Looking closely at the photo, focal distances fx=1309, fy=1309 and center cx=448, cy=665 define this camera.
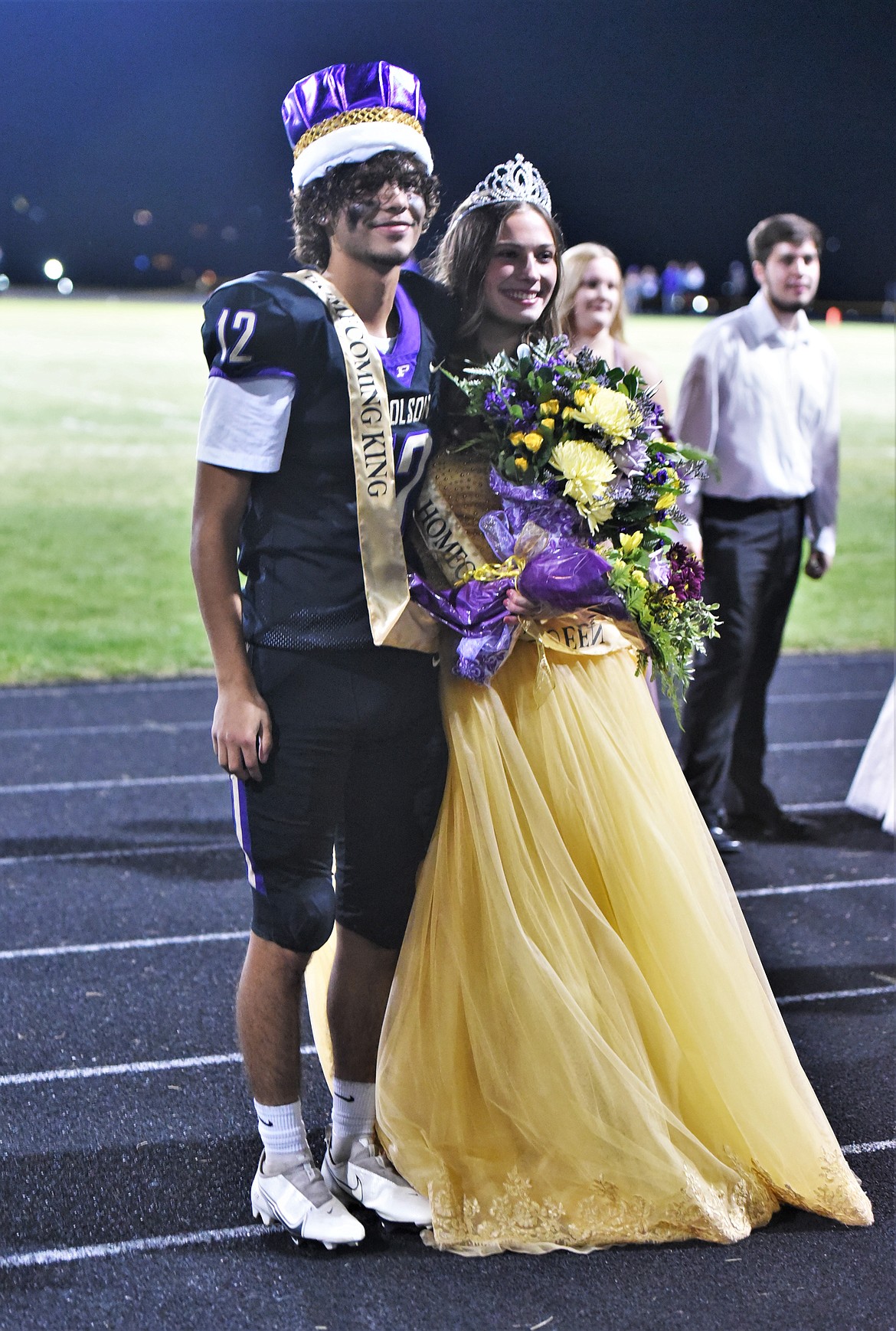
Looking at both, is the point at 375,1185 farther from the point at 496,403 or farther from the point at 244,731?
the point at 496,403

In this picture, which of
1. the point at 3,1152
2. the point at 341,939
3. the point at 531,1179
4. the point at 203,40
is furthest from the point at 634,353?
the point at 203,40

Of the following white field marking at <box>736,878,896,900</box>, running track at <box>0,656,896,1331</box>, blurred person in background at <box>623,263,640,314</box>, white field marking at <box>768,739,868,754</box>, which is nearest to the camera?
running track at <box>0,656,896,1331</box>

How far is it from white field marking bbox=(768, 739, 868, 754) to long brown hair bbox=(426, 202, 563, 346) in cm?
388

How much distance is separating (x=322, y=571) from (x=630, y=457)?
1.94 feet

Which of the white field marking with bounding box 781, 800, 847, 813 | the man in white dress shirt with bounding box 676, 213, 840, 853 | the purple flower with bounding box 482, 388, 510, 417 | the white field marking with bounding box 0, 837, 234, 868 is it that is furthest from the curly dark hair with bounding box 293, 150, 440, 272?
the white field marking with bounding box 781, 800, 847, 813

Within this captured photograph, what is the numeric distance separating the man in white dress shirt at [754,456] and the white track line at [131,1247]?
8.26 feet

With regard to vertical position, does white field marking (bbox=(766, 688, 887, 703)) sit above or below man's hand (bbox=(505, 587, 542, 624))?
below

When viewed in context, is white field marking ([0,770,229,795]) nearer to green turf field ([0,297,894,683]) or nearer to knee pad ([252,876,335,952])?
green turf field ([0,297,894,683])

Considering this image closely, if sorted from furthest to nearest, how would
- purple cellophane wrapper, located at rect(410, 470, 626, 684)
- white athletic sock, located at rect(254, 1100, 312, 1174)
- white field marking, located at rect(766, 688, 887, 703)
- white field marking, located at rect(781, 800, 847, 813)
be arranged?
white field marking, located at rect(766, 688, 887, 703) → white field marking, located at rect(781, 800, 847, 813) → white athletic sock, located at rect(254, 1100, 312, 1174) → purple cellophane wrapper, located at rect(410, 470, 626, 684)

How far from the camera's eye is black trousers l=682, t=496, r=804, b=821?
445cm

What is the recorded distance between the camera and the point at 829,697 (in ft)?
23.4

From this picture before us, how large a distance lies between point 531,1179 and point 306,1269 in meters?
0.41

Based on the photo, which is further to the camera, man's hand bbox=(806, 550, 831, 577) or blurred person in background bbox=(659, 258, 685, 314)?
blurred person in background bbox=(659, 258, 685, 314)

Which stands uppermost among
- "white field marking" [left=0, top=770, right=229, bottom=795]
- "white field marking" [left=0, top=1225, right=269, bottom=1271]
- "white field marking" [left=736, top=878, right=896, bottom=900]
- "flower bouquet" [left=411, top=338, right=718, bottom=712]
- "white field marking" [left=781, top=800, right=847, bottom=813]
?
"flower bouquet" [left=411, top=338, right=718, bottom=712]
